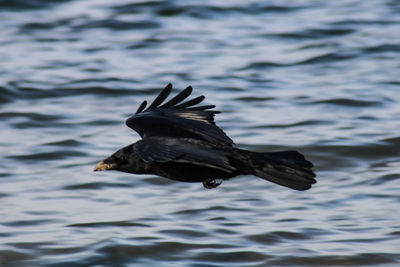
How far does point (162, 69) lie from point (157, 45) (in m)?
1.31

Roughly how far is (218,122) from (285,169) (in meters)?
3.93

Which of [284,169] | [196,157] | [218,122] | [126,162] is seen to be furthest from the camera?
[218,122]

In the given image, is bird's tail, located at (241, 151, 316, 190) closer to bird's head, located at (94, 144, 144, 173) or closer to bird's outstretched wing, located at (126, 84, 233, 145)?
bird's outstretched wing, located at (126, 84, 233, 145)

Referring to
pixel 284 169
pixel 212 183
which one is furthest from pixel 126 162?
pixel 284 169

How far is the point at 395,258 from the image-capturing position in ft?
20.4

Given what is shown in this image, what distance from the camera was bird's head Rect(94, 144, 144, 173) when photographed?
20.2ft

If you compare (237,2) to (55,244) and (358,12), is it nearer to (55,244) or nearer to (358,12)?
(358,12)

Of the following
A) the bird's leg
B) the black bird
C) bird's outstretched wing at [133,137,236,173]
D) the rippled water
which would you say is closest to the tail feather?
the black bird

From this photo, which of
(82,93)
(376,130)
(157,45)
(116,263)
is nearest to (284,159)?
(116,263)

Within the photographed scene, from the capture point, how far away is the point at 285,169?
5844 millimetres

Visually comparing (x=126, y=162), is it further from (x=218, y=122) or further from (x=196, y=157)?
(x=218, y=122)

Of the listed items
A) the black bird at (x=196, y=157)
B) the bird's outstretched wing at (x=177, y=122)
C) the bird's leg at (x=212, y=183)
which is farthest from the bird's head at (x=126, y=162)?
the bird's leg at (x=212, y=183)

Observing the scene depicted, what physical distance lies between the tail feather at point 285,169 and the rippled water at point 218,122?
28.2 inches

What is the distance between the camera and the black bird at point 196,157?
5.41 m
